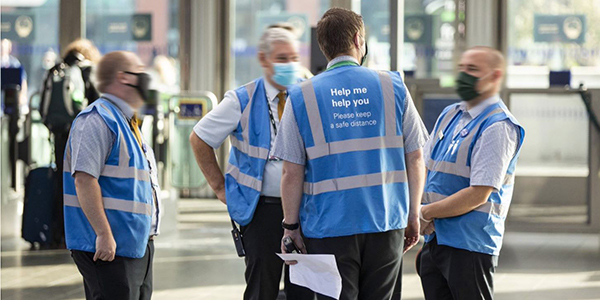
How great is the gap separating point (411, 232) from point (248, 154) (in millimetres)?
872

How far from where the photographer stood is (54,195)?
8.75m

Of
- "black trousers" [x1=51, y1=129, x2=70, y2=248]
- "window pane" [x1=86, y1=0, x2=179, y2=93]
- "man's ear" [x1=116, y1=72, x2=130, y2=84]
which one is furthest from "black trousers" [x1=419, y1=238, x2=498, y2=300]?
"window pane" [x1=86, y1=0, x2=179, y2=93]

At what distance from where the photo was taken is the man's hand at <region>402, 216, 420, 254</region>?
3.66 m

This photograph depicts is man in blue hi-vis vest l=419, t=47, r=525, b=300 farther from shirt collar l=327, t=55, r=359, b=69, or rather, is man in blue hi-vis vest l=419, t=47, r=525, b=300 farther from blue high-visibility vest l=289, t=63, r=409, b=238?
shirt collar l=327, t=55, r=359, b=69

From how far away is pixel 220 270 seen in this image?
7.76m

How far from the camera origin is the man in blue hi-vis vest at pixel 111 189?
361 cm

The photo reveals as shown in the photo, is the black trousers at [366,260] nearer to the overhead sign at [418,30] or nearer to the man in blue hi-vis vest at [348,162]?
the man in blue hi-vis vest at [348,162]

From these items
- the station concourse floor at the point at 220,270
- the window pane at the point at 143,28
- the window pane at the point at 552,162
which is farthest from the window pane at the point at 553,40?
the window pane at the point at 143,28

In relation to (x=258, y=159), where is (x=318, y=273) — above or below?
below

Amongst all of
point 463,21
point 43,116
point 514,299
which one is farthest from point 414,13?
point 514,299

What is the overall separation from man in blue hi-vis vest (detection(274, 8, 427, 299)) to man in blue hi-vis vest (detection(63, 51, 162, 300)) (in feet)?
2.09

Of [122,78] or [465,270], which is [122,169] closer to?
[122,78]

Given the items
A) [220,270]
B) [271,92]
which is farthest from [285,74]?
[220,270]

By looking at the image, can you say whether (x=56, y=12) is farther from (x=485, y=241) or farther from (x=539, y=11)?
(x=485, y=241)
